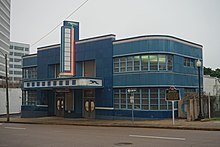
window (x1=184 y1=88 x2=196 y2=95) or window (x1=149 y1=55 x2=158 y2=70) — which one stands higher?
window (x1=149 y1=55 x2=158 y2=70)

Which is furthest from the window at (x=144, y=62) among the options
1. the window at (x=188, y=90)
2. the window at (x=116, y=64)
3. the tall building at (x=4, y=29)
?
the tall building at (x=4, y=29)

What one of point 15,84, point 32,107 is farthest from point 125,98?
point 15,84

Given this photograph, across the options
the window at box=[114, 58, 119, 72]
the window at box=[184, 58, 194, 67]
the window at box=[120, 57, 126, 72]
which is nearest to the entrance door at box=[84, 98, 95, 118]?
the window at box=[114, 58, 119, 72]

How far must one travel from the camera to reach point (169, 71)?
84.1ft

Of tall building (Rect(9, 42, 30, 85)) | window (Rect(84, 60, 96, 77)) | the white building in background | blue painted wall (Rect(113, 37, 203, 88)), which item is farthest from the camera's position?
tall building (Rect(9, 42, 30, 85))

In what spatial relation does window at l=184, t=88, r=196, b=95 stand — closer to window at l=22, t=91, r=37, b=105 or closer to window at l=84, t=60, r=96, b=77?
window at l=84, t=60, r=96, b=77

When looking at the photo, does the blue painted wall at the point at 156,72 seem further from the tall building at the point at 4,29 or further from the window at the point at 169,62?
the tall building at the point at 4,29

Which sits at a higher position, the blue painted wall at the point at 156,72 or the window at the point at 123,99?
the blue painted wall at the point at 156,72

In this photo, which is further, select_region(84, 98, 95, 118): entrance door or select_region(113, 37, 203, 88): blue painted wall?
select_region(84, 98, 95, 118): entrance door

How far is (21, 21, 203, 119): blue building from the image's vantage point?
25375mm

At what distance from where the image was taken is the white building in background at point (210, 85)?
35.0 metres

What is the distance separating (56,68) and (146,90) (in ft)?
41.1

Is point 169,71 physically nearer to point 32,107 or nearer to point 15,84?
point 32,107

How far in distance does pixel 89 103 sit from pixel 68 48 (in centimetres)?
586
